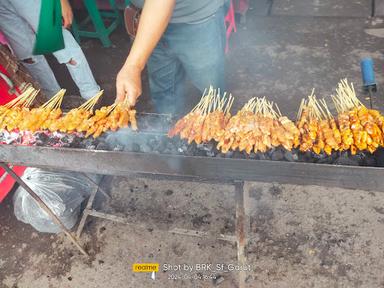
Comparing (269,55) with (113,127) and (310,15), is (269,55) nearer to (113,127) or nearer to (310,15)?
(310,15)

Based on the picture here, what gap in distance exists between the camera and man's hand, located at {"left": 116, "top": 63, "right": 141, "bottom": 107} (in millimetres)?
2549

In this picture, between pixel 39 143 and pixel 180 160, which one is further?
pixel 39 143

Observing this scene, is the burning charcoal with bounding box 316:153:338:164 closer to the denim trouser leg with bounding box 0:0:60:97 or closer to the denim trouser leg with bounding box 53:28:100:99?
the denim trouser leg with bounding box 53:28:100:99

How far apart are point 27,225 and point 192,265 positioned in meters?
2.34

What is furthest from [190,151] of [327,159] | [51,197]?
[51,197]

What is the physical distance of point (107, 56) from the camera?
21.6 ft

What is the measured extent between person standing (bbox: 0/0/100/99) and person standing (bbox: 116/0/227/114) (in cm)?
156

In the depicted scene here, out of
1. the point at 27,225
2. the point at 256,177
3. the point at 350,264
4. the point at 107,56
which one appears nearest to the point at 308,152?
the point at 256,177

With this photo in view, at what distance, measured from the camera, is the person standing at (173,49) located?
256cm

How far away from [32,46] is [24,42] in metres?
0.12

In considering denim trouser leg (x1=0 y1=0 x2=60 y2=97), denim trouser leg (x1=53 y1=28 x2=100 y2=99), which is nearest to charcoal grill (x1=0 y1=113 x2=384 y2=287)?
denim trouser leg (x1=53 y1=28 x2=100 y2=99)

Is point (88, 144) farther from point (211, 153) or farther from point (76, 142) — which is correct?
point (211, 153)

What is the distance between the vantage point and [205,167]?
7.82 feet

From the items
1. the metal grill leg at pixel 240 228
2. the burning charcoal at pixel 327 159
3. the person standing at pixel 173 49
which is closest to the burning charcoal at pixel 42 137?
the person standing at pixel 173 49
